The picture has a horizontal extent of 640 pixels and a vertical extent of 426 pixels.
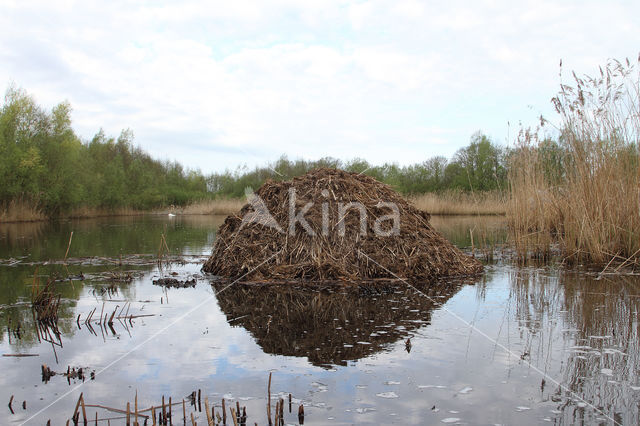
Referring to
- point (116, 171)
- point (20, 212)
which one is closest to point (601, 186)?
point (20, 212)

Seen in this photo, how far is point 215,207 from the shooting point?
1750 inches

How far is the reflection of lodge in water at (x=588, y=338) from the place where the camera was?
306 centimetres

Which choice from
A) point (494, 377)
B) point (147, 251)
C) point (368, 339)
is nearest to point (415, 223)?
point (368, 339)

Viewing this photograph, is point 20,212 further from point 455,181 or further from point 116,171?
point 455,181

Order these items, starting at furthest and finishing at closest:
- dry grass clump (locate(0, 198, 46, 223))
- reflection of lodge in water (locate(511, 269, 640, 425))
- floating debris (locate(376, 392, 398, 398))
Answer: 1. dry grass clump (locate(0, 198, 46, 223))
2. floating debris (locate(376, 392, 398, 398))
3. reflection of lodge in water (locate(511, 269, 640, 425))

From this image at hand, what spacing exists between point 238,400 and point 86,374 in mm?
1415

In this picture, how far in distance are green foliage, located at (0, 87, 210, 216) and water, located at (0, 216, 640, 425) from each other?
95.8 ft

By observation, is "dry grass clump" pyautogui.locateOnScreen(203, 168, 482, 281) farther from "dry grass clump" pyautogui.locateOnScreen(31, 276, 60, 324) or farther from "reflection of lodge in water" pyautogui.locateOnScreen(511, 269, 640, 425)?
"dry grass clump" pyautogui.locateOnScreen(31, 276, 60, 324)

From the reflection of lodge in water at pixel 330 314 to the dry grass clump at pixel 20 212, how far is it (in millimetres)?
30346

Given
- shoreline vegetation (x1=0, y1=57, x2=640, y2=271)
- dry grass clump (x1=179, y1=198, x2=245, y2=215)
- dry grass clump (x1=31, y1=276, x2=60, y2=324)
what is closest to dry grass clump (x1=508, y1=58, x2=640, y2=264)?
shoreline vegetation (x1=0, y1=57, x2=640, y2=271)

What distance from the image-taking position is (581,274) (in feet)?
27.0

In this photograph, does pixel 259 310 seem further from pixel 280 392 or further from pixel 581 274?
pixel 581 274

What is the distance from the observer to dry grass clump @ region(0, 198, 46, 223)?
3138 centimetres

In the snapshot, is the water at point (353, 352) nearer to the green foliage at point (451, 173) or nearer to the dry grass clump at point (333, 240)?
the dry grass clump at point (333, 240)
